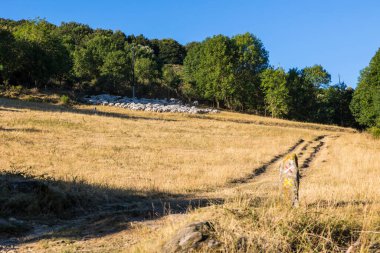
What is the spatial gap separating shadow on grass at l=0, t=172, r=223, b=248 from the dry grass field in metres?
0.03

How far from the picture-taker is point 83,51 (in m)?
85.4

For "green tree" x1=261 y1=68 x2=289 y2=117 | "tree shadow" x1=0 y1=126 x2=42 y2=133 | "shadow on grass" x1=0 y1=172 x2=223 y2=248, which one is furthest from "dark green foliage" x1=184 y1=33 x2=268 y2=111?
"shadow on grass" x1=0 y1=172 x2=223 y2=248

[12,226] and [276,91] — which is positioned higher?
[276,91]

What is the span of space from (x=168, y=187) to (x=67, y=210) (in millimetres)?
5097

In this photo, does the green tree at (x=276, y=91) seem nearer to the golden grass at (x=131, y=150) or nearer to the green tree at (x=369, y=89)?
the green tree at (x=369, y=89)

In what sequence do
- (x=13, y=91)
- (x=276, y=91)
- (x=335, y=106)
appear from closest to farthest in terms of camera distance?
1. (x=13, y=91)
2. (x=276, y=91)
3. (x=335, y=106)

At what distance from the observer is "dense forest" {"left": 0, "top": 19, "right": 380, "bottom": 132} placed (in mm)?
69125

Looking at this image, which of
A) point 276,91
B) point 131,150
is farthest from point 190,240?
point 276,91

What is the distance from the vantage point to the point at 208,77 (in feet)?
273

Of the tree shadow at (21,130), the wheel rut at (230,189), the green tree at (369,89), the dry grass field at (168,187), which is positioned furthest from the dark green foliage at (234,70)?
the tree shadow at (21,130)

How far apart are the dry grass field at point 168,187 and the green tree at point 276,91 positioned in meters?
32.5

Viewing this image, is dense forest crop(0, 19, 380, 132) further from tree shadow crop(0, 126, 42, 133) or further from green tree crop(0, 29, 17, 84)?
tree shadow crop(0, 126, 42, 133)

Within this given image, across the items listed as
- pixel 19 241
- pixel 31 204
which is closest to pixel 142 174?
pixel 31 204

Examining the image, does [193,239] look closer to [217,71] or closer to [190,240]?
[190,240]
